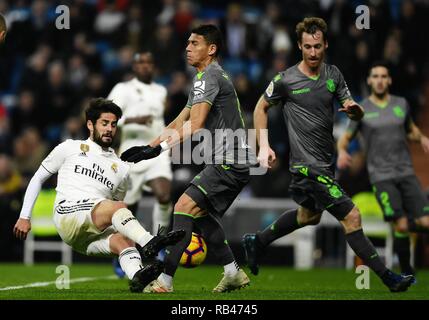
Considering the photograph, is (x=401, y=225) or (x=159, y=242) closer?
(x=159, y=242)

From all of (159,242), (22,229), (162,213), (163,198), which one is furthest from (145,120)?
(159,242)

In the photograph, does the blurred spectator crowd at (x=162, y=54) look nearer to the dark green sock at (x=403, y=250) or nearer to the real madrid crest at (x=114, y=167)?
the dark green sock at (x=403, y=250)

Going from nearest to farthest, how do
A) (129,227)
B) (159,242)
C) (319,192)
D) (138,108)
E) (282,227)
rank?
(159,242), (129,227), (319,192), (282,227), (138,108)

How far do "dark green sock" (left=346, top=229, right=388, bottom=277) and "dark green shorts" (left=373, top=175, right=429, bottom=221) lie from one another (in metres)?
2.42

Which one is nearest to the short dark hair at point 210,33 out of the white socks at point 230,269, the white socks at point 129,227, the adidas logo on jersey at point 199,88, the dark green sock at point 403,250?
the adidas logo on jersey at point 199,88

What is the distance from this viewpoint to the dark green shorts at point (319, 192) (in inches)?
366

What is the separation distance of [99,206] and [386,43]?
9.41 metres

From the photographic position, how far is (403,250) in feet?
38.5

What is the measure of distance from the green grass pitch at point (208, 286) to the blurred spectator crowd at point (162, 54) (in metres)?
3.31

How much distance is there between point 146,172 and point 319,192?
3.59 meters

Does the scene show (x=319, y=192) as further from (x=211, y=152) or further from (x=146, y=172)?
(x=146, y=172)

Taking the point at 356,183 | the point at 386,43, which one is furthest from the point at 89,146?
the point at 386,43

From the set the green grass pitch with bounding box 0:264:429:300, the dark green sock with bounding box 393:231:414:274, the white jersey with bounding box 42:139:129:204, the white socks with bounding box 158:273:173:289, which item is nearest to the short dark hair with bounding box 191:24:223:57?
the white jersey with bounding box 42:139:129:204

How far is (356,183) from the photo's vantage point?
1530 cm
